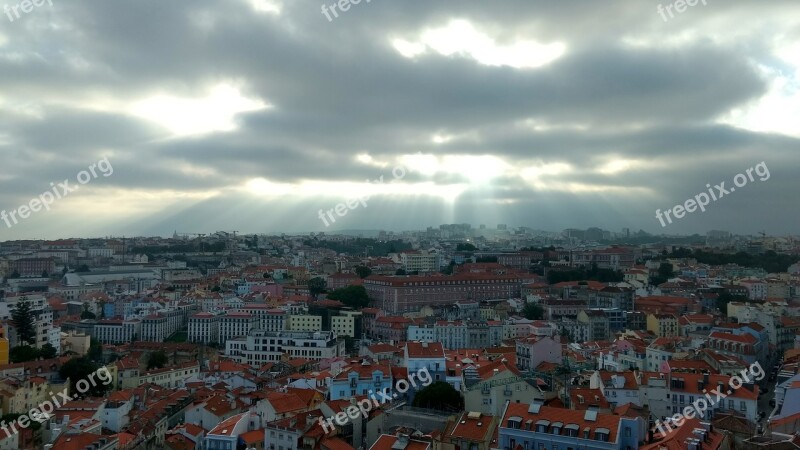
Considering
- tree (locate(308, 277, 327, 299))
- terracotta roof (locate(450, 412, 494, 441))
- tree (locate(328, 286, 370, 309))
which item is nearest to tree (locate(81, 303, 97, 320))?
tree (locate(308, 277, 327, 299))

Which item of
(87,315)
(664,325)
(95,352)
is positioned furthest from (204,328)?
(664,325)

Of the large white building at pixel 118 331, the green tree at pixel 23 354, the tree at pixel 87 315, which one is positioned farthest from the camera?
the tree at pixel 87 315

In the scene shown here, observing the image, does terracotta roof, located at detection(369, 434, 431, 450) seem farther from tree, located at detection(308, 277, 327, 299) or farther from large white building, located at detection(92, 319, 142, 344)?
Answer: tree, located at detection(308, 277, 327, 299)

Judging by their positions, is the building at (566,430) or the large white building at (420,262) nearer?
the building at (566,430)

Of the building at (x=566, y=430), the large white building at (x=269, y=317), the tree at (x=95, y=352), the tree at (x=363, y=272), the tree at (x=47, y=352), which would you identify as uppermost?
the tree at (x=363, y=272)

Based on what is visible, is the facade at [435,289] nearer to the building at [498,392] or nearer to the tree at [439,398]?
the tree at [439,398]

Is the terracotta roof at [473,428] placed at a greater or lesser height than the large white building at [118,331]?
greater

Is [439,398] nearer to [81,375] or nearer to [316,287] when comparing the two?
[81,375]

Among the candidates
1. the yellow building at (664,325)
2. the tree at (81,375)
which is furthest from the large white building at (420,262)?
the tree at (81,375)
